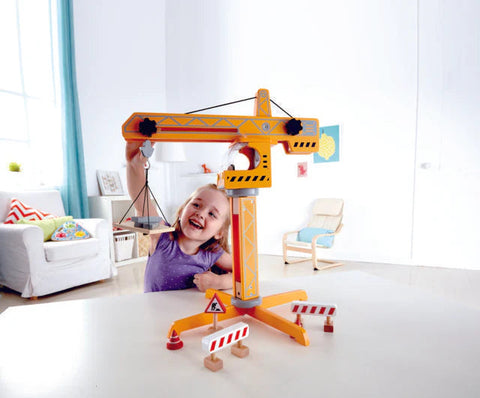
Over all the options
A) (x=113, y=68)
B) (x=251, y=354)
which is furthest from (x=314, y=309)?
(x=113, y=68)

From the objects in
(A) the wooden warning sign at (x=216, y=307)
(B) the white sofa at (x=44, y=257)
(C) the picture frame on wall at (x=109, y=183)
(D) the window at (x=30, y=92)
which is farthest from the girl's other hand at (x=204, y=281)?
(C) the picture frame on wall at (x=109, y=183)

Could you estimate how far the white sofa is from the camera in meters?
2.78

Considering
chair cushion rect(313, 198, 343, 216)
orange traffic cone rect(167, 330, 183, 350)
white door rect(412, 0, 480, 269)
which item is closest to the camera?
orange traffic cone rect(167, 330, 183, 350)

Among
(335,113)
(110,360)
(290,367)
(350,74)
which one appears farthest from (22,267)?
(350,74)

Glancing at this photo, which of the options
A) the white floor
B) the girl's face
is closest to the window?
the white floor

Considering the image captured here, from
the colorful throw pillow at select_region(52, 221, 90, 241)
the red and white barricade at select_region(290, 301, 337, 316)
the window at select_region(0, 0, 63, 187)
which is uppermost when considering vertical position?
the window at select_region(0, 0, 63, 187)

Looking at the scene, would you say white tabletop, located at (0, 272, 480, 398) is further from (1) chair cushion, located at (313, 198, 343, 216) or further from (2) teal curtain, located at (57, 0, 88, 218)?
(2) teal curtain, located at (57, 0, 88, 218)

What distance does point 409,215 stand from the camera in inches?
148

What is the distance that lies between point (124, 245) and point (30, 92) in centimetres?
201

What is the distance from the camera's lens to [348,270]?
338 cm

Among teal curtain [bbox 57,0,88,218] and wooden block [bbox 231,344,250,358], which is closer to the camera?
wooden block [bbox 231,344,250,358]

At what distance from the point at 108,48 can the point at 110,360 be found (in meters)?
4.81

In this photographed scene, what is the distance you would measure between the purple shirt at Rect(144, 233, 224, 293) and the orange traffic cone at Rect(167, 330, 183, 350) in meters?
0.39

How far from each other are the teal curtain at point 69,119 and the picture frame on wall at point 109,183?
376mm
